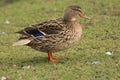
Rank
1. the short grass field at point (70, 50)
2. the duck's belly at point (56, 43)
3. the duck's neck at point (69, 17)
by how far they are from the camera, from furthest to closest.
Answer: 1. the duck's neck at point (69, 17)
2. the duck's belly at point (56, 43)
3. the short grass field at point (70, 50)

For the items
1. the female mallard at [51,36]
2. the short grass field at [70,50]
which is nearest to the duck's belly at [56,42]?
the female mallard at [51,36]

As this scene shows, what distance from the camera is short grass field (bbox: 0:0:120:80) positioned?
25.7 ft

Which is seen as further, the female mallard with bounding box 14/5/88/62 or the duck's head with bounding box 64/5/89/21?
the duck's head with bounding box 64/5/89/21

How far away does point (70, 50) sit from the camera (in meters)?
9.58

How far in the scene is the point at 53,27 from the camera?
846 cm

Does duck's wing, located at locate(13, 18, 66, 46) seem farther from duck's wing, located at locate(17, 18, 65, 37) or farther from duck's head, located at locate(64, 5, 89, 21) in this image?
duck's head, located at locate(64, 5, 89, 21)

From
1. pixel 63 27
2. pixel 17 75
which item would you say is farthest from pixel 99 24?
pixel 17 75

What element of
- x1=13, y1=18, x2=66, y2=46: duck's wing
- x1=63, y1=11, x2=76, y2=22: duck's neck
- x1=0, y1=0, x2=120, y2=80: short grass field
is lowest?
x1=0, y1=0, x2=120, y2=80: short grass field

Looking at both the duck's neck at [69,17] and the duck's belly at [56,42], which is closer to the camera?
the duck's belly at [56,42]

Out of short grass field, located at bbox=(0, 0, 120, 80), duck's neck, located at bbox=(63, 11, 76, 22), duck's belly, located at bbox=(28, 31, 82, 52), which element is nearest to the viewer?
short grass field, located at bbox=(0, 0, 120, 80)

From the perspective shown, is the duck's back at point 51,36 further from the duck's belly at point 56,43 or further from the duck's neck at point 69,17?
the duck's neck at point 69,17

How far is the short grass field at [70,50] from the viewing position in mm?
7824

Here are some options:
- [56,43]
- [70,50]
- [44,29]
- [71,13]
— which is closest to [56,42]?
[56,43]

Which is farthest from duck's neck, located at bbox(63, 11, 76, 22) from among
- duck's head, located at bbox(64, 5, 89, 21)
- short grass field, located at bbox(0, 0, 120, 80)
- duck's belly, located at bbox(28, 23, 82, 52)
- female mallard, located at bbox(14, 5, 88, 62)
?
short grass field, located at bbox(0, 0, 120, 80)
